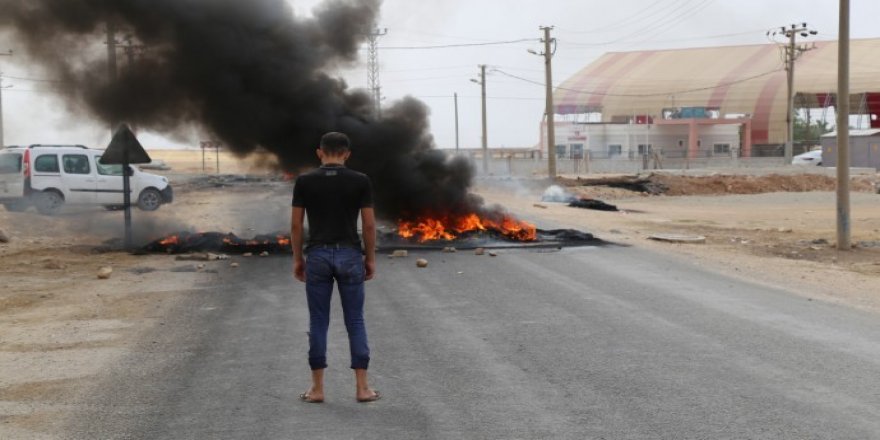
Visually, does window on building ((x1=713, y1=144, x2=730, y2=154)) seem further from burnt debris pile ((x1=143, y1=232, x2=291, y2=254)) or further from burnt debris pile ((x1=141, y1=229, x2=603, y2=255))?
burnt debris pile ((x1=143, y1=232, x2=291, y2=254))

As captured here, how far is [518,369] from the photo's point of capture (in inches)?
243

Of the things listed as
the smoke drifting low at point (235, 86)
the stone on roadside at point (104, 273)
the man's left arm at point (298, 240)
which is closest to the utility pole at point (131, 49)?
the smoke drifting low at point (235, 86)

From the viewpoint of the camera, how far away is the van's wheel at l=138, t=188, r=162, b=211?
23.0 meters

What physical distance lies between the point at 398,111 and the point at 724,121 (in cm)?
5550

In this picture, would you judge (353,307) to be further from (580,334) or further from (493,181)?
(493,181)

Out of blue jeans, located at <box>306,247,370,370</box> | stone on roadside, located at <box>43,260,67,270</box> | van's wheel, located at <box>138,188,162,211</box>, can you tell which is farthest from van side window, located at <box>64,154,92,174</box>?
blue jeans, located at <box>306,247,370,370</box>

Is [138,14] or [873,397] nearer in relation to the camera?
[873,397]

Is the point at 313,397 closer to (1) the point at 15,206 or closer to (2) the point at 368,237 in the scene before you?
(2) the point at 368,237

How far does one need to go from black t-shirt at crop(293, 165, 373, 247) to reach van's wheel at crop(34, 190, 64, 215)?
17.1m

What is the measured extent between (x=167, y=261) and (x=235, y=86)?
384cm

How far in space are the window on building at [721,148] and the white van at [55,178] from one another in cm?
5565

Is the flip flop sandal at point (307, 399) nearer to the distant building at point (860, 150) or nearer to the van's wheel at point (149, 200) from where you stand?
the van's wheel at point (149, 200)

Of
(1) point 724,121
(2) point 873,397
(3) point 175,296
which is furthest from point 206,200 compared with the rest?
(1) point 724,121

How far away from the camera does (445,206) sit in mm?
16219
